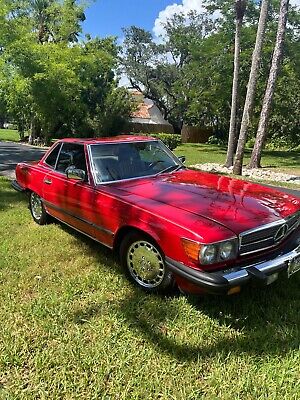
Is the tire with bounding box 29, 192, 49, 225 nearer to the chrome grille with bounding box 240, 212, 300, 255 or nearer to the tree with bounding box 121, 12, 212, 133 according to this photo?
the chrome grille with bounding box 240, 212, 300, 255

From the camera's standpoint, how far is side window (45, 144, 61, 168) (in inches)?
204

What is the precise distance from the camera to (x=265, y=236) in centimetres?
311

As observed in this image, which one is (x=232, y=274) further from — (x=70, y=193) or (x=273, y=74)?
(x=273, y=74)

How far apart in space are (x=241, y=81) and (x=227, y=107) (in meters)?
4.25

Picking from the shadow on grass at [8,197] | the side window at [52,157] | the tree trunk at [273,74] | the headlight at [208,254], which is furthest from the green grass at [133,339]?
the tree trunk at [273,74]

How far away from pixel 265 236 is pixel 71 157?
2.80 m

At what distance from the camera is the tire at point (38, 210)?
5563 millimetres

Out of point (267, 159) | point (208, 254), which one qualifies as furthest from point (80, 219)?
point (267, 159)

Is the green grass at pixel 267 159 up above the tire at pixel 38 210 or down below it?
below

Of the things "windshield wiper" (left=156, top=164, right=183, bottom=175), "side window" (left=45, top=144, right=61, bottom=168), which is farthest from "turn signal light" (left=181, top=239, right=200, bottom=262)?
"side window" (left=45, top=144, right=61, bottom=168)

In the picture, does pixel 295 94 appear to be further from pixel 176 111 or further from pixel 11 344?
pixel 11 344

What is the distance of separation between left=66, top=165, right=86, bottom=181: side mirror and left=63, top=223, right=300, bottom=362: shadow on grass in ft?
4.90

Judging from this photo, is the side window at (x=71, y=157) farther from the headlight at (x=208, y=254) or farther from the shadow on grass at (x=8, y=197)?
the shadow on grass at (x=8, y=197)

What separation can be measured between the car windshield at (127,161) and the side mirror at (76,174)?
0.15 metres
